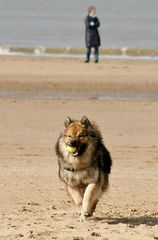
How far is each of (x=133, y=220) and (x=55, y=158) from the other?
13.4 feet

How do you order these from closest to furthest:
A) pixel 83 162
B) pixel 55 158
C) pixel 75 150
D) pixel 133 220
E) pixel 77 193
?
1. pixel 75 150
2. pixel 83 162
3. pixel 77 193
4. pixel 133 220
5. pixel 55 158

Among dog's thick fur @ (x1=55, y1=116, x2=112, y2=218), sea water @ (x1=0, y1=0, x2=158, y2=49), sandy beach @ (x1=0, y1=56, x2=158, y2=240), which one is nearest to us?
sandy beach @ (x1=0, y1=56, x2=158, y2=240)

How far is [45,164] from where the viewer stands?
44.9ft

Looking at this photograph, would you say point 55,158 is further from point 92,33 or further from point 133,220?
point 92,33

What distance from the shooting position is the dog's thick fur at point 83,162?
9797mm

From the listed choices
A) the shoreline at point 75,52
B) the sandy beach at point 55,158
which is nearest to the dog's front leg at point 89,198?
the sandy beach at point 55,158

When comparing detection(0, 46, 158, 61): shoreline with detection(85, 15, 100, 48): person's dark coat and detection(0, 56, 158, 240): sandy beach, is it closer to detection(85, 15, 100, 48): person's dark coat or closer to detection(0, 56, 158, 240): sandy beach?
detection(85, 15, 100, 48): person's dark coat

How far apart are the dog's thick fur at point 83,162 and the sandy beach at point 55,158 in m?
0.26

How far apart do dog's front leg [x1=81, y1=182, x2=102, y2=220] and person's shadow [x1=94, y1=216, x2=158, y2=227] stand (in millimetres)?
198

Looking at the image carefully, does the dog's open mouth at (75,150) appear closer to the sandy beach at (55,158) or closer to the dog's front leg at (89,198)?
the dog's front leg at (89,198)

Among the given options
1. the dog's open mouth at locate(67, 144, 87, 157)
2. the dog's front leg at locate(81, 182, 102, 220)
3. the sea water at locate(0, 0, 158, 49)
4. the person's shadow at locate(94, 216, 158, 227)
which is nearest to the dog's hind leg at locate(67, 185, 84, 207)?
the dog's front leg at locate(81, 182, 102, 220)

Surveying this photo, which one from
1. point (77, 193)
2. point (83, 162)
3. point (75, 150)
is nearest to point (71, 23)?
point (77, 193)

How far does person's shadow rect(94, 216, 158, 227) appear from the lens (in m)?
10.0

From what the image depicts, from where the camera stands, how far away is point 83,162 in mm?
9883
